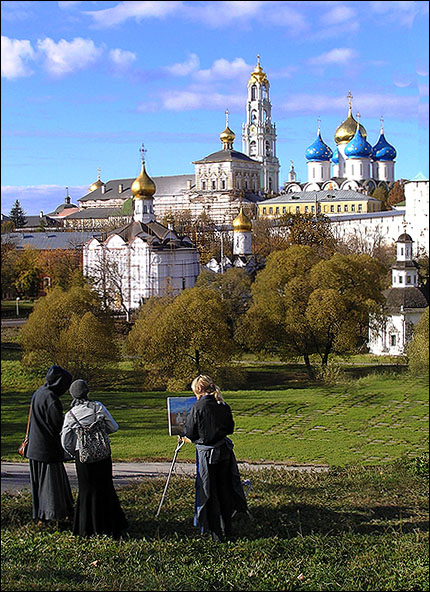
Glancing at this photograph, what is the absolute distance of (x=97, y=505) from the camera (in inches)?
139

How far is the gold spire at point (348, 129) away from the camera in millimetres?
4371

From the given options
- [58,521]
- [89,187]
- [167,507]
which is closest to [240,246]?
[89,187]

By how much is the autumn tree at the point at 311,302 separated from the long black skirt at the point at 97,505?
1.47 metres

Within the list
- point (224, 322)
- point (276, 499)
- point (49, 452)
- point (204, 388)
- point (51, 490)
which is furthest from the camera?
point (224, 322)

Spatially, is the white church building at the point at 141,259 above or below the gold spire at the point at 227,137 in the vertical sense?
below

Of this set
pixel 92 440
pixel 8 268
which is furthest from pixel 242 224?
pixel 92 440

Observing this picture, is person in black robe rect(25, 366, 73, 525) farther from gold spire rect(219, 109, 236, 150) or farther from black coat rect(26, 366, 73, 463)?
gold spire rect(219, 109, 236, 150)

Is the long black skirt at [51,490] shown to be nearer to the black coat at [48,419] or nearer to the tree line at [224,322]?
the black coat at [48,419]

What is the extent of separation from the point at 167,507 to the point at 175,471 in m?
0.26

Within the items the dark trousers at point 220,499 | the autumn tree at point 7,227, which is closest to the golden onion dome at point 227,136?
the autumn tree at point 7,227

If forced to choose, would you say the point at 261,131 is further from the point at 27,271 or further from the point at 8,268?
the point at 8,268

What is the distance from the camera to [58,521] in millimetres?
3734

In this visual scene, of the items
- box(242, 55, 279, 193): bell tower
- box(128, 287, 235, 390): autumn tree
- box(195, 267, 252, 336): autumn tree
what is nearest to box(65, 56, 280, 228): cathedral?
box(242, 55, 279, 193): bell tower

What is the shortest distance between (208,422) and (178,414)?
0.95 feet
